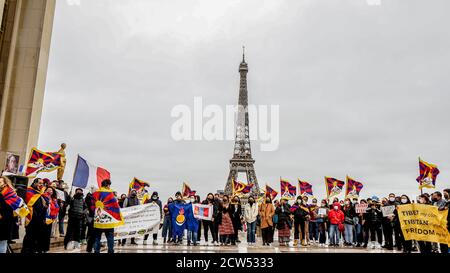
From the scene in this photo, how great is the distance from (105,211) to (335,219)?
1044 centimetres

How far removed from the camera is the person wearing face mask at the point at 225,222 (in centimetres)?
1430

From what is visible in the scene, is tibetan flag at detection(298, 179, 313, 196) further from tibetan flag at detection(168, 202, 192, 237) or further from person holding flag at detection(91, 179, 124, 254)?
person holding flag at detection(91, 179, 124, 254)

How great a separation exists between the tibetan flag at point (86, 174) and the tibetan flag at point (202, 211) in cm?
386

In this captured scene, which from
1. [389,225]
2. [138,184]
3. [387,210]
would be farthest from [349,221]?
[138,184]

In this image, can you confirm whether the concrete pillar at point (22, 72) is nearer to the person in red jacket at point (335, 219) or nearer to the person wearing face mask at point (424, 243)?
the person in red jacket at point (335, 219)

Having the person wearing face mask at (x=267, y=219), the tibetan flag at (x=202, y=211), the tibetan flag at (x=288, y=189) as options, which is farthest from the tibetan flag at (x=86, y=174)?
the tibetan flag at (x=288, y=189)

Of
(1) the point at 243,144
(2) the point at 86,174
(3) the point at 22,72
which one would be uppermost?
(1) the point at 243,144

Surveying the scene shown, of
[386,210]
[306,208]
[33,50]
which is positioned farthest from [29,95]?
[386,210]

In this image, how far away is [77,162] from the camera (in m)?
11.4

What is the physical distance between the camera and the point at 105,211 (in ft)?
26.3

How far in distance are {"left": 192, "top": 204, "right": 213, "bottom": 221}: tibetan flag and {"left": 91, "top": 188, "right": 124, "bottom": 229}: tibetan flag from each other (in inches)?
248

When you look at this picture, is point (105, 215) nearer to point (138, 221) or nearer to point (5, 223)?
point (5, 223)

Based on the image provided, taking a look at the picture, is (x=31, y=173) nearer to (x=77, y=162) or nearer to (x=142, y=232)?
(x=77, y=162)

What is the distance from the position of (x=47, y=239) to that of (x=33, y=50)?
10358 millimetres
